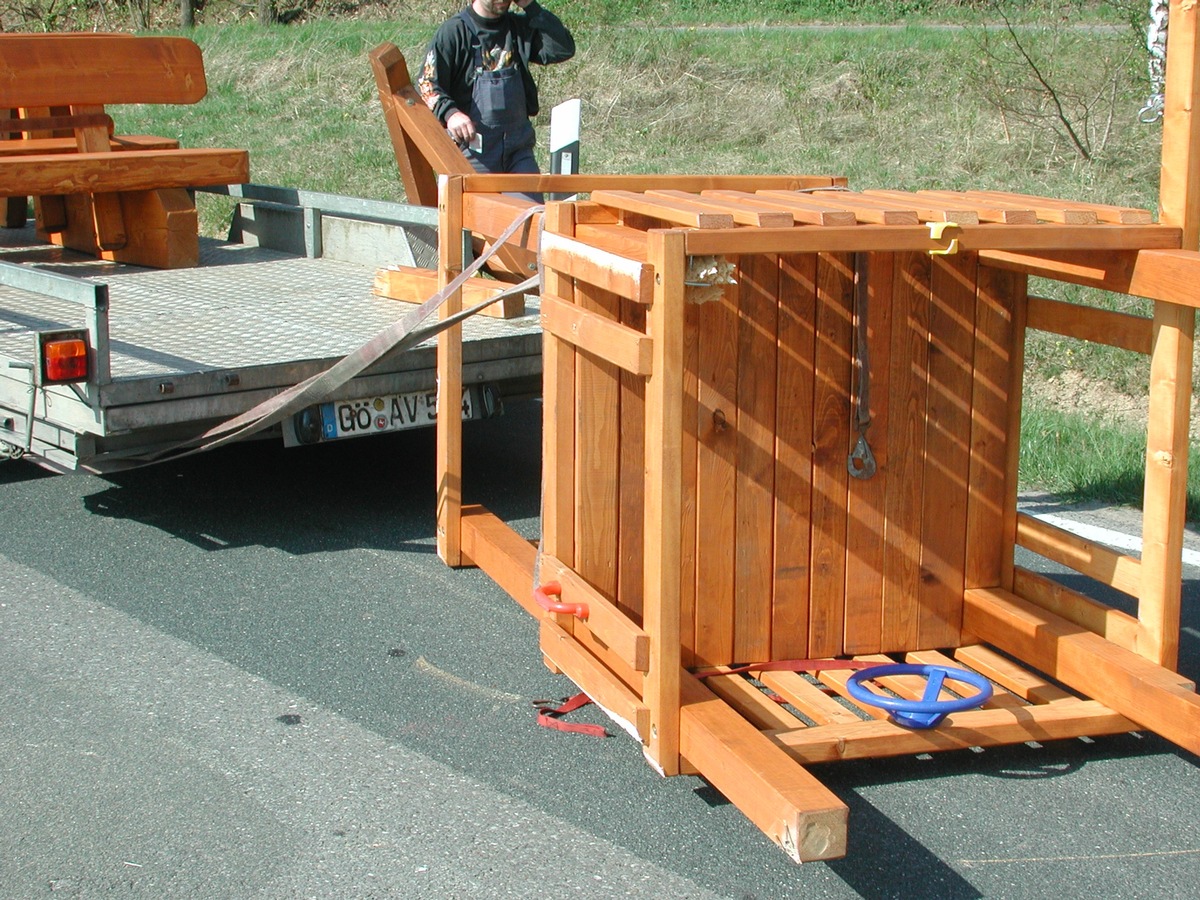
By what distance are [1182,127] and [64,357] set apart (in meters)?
3.40

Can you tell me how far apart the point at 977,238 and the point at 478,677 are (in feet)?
6.37

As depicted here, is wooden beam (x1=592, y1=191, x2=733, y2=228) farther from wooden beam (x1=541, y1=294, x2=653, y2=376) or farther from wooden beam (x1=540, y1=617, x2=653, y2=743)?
wooden beam (x1=540, y1=617, x2=653, y2=743)

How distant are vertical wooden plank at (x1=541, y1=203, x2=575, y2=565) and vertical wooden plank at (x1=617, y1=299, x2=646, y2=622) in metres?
0.15

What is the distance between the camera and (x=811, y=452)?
155 inches

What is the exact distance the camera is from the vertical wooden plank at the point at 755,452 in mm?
3787

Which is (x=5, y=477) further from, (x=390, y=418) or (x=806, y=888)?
(x=806, y=888)

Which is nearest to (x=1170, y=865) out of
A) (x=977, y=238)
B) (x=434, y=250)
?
(x=977, y=238)

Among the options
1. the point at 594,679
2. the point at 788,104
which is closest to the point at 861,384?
the point at 594,679

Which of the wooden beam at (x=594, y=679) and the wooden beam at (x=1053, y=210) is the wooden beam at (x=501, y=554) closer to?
the wooden beam at (x=594, y=679)

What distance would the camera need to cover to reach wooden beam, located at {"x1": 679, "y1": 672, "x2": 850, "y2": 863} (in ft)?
9.30

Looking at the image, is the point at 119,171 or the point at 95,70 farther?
the point at 95,70

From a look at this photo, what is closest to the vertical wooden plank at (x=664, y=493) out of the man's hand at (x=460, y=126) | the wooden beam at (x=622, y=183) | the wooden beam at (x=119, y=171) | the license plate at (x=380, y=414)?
the wooden beam at (x=622, y=183)

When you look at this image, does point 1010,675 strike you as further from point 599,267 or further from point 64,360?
point 64,360

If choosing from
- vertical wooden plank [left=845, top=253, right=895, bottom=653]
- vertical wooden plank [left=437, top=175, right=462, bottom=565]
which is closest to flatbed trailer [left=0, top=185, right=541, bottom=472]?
vertical wooden plank [left=437, top=175, right=462, bottom=565]
